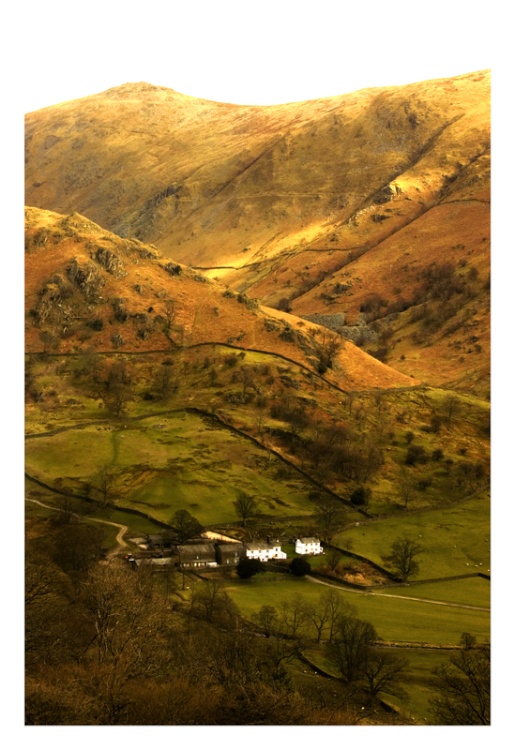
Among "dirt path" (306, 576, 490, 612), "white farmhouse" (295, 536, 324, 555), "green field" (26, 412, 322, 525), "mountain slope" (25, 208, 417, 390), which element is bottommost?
"dirt path" (306, 576, 490, 612)

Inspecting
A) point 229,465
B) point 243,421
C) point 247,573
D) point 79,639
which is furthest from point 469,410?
point 79,639

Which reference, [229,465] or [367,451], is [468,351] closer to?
[367,451]

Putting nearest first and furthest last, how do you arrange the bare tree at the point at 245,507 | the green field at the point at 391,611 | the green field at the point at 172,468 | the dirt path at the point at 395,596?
1. the green field at the point at 391,611
2. the dirt path at the point at 395,596
3. the bare tree at the point at 245,507
4. the green field at the point at 172,468

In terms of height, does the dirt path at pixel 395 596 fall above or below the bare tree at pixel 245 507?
below

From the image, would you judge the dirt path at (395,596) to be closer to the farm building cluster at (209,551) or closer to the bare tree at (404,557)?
the bare tree at (404,557)

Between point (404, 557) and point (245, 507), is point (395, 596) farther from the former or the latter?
point (245, 507)

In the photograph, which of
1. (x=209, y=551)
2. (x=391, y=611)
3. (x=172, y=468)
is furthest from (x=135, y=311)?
(x=391, y=611)

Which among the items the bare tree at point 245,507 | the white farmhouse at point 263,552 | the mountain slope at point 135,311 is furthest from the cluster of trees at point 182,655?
the mountain slope at point 135,311

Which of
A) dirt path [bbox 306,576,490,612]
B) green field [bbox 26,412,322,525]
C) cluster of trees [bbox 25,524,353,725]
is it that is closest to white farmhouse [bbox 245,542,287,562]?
dirt path [bbox 306,576,490,612]

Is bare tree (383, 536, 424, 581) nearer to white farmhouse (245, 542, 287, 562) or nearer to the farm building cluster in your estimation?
the farm building cluster
